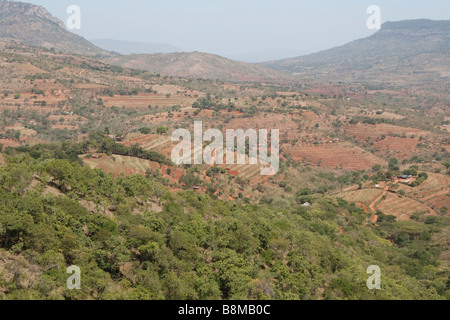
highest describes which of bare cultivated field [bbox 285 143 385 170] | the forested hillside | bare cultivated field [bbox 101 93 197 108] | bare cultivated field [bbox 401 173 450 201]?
bare cultivated field [bbox 101 93 197 108]

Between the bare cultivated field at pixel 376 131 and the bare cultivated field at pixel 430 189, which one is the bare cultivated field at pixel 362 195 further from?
the bare cultivated field at pixel 376 131

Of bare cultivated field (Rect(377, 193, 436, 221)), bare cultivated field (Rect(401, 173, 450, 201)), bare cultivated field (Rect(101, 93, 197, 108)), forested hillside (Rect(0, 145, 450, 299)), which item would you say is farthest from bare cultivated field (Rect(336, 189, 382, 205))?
bare cultivated field (Rect(101, 93, 197, 108))

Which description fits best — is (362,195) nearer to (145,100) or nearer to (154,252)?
(154,252)

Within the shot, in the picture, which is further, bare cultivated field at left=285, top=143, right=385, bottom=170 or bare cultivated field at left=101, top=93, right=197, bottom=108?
bare cultivated field at left=101, top=93, right=197, bottom=108

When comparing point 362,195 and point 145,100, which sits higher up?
point 145,100

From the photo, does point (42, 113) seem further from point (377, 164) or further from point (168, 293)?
point (168, 293)

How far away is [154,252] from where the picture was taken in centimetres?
1756

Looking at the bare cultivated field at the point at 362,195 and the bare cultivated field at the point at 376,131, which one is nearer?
the bare cultivated field at the point at 362,195

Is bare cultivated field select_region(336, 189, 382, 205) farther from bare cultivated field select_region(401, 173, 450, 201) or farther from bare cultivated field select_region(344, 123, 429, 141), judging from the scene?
bare cultivated field select_region(344, 123, 429, 141)

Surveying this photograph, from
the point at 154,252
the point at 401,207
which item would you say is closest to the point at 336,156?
the point at 401,207

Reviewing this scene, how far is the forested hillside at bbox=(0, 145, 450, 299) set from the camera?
14.9 metres

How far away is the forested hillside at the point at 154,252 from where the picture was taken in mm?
14875

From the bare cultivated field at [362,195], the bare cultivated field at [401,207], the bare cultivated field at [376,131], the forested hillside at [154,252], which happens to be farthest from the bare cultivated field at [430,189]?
the bare cultivated field at [376,131]
